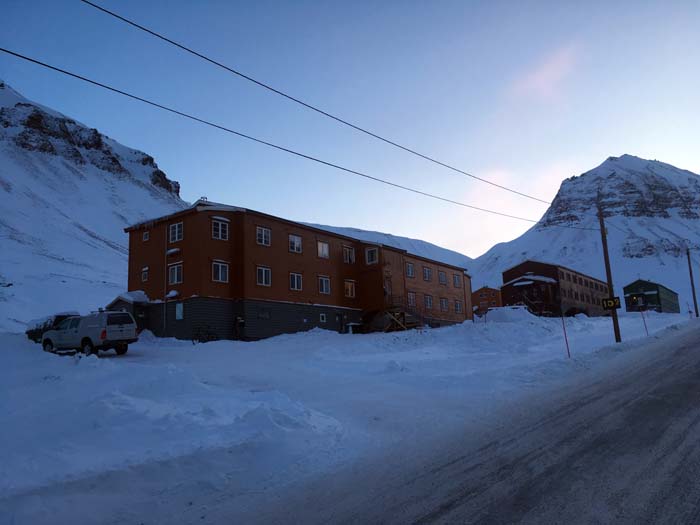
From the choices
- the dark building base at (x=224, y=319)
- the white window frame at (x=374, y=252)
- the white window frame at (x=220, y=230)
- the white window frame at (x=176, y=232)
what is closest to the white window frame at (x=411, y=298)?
the white window frame at (x=374, y=252)

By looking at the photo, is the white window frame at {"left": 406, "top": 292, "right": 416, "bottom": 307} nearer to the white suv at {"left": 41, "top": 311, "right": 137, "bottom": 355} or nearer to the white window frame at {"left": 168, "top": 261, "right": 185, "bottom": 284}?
the white window frame at {"left": 168, "top": 261, "right": 185, "bottom": 284}

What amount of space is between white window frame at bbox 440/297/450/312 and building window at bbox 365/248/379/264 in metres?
11.6

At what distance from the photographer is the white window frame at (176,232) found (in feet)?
108

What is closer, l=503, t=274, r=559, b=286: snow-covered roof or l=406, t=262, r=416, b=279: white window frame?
l=406, t=262, r=416, b=279: white window frame

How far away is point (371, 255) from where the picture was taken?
42.1 m

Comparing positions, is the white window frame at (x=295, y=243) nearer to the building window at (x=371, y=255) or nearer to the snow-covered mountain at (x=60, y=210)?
the building window at (x=371, y=255)

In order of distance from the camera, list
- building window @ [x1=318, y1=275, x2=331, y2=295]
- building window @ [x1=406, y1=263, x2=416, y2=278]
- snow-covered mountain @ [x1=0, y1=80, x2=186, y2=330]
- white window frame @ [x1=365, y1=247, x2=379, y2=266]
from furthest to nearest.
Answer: snow-covered mountain @ [x1=0, y1=80, x2=186, y2=330]
building window @ [x1=406, y1=263, x2=416, y2=278]
white window frame @ [x1=365, y1=247, x2=379, y2=266]
building window @ [x1=318, y1=275, x2=331, y2=295]

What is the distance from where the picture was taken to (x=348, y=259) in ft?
138

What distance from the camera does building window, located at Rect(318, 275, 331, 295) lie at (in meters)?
38.6

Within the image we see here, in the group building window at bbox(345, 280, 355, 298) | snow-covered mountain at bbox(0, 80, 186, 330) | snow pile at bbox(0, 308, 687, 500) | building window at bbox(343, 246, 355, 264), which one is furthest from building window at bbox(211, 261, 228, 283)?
snow-covered mountain at bbox(0, 80, 186, 330)

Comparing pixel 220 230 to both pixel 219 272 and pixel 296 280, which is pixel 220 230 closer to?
pixel 219 272

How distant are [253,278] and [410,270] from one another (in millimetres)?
17423

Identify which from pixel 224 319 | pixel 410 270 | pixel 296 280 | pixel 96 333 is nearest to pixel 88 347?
pixel 96 333

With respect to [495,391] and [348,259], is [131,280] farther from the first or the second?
[495,391]
